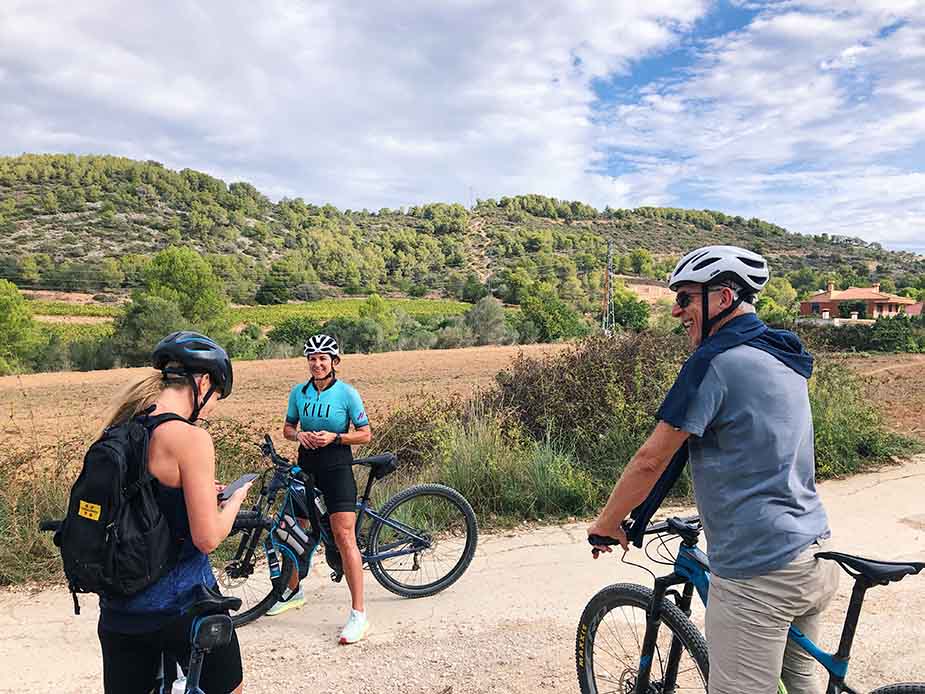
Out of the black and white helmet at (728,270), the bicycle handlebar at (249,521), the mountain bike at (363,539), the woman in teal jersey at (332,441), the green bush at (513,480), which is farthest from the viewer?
the green bush at (513,480)

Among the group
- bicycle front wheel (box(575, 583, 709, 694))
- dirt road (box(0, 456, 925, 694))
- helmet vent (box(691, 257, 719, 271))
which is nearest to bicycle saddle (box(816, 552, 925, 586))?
bicycle front wheel (box(575, 583, 709, 694))

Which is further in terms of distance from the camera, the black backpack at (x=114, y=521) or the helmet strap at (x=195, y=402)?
the helmet strap at (x=195, y=402)

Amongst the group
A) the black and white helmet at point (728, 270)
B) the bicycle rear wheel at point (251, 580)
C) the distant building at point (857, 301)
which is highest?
the distant building at point (857, 301)

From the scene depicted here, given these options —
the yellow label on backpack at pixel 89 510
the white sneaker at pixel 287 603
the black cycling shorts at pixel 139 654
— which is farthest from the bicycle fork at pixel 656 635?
the white sneaker at pixel 287 603

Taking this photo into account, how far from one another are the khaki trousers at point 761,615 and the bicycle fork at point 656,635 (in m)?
0.40

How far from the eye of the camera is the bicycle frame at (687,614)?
2184 mm

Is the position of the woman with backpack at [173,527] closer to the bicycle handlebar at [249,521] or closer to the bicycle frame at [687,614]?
the bicycle frame at [687,614]

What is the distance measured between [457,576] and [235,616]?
1.69 metres

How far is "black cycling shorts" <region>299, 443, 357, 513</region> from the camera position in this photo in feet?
14.8

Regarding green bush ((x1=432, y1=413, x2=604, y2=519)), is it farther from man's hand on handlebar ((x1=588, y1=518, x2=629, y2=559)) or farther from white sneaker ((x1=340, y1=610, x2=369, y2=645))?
man's hand on handlebar ((x1=588, y1=518, x2=629, y2=559))

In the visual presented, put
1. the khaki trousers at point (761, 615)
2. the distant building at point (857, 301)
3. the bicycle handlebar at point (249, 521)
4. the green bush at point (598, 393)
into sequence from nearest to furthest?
the khaki trousers at point (761, 615), the bicycle handlebar at point (249, 521), the green bush at point (598, 393), the distant building at point (857, 301)

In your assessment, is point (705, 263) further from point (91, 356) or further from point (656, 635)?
point (91, 356)

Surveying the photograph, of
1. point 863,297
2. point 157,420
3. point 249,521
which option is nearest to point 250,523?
point 249,521

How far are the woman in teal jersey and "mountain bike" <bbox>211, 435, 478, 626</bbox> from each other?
0.48ft
